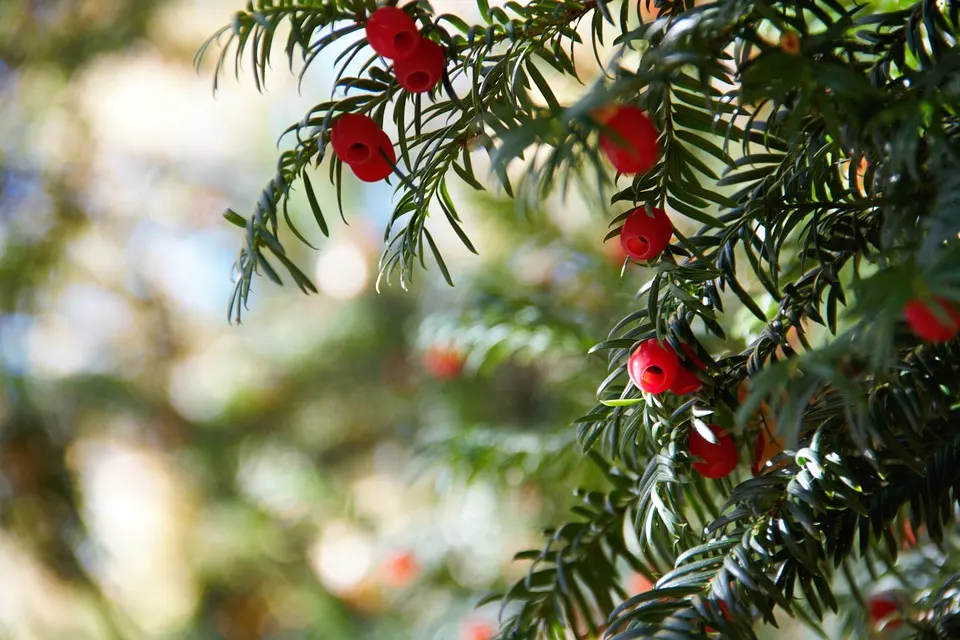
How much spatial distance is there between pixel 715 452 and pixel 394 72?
1.05ft

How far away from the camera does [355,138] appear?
473mm

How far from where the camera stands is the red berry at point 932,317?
0.32 meters

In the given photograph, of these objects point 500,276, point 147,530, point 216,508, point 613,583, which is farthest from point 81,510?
point 613,583

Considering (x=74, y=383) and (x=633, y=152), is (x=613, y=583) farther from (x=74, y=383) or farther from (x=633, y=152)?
(x=74, y=383)

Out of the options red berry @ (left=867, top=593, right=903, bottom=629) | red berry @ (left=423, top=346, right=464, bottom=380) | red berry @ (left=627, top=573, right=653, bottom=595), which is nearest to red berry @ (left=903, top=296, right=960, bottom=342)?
red berry @ (left=867, top=593, right=903, bottom=629)

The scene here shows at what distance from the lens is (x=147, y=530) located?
2.19 meters

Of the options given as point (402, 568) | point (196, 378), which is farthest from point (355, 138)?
point (196, 378)

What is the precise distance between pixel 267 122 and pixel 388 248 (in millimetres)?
1857

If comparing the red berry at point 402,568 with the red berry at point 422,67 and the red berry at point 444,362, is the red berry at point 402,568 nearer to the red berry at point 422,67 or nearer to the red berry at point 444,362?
the red berry at point 444,362

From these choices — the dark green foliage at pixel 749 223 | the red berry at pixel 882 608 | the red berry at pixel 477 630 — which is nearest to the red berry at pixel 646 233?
the dark green foliage at pixel 749 223

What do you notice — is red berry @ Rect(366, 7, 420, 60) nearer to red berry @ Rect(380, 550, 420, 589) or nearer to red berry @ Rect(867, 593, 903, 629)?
red berry @ Rect(867, 593, 903, 629)

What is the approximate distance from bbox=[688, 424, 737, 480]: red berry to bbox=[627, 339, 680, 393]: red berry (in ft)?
0.17

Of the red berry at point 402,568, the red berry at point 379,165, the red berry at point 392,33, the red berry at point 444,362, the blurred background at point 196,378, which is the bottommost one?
the red berry at point 379,165

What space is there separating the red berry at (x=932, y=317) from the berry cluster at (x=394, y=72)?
0.29 m
